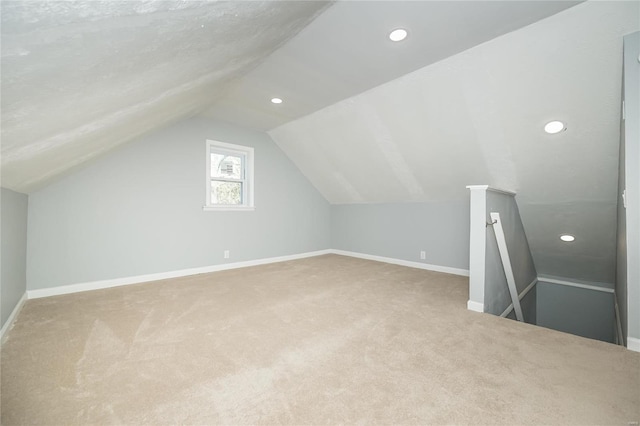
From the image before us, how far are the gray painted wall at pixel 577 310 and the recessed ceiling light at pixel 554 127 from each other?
9.42 feet

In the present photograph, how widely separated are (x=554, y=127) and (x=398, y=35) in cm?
175

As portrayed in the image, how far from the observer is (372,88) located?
123 inches

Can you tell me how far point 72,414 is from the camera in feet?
4.17

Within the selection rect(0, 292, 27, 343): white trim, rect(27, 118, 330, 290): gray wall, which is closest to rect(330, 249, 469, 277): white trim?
rect(27, 118, 330, 290): gray wall

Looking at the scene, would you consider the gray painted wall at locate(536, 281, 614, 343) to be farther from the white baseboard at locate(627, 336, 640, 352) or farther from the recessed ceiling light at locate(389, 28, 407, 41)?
the recessed ceiling light at locate(389, 28, 407, 41)

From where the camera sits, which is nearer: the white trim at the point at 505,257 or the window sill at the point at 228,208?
the white trim at the point at 505,257

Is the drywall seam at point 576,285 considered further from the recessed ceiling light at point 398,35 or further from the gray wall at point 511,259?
the recessed ceiling light at point 398,35

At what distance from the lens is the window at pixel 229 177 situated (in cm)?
426

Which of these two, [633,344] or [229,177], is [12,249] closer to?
[229,177]

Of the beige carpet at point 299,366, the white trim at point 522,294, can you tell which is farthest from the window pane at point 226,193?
the white trim at point 522,294

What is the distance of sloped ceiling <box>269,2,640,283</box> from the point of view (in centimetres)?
210

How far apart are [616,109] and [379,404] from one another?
115 inches

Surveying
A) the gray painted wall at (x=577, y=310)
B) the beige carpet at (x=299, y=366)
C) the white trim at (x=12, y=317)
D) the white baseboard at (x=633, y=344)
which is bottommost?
the gray painted wall at (x=577, y=310)

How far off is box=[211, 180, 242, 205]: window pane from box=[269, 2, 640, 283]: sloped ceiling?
1.20 meters
